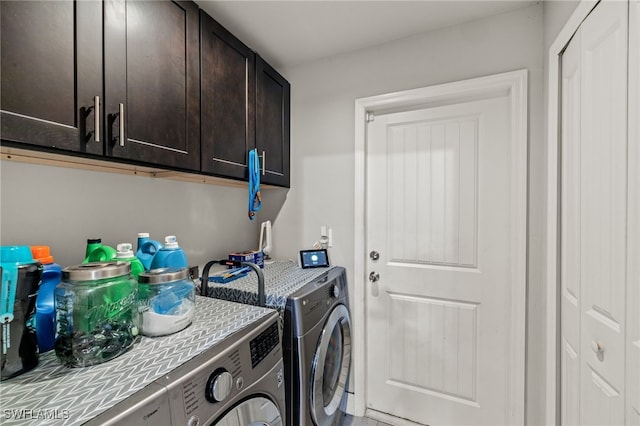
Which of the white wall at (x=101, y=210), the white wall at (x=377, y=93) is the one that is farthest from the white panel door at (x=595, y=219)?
the white wall at (x=101, y=210)

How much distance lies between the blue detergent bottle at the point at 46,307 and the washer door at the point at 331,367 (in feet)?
3.13

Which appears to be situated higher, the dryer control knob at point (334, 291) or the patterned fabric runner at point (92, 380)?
the patterned fabric runner at point (92, 380)

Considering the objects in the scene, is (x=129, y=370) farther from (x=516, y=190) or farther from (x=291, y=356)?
(x=516, y=190)

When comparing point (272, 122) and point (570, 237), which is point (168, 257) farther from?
point (570, 237)

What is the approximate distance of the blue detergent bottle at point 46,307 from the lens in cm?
75

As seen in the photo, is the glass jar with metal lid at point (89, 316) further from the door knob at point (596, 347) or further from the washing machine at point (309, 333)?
the door knob at point (596, 347)

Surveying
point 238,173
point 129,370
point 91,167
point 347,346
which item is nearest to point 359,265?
point 347,346

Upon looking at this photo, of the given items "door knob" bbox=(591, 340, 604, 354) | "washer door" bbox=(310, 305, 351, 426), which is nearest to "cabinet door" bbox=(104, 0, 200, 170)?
"washer door" bbox=(310, 305, 351, 426)

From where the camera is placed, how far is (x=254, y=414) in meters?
0.85

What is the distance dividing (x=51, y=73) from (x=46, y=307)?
67cm

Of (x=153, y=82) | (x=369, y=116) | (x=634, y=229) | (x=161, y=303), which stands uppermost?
(x=369, y=116)

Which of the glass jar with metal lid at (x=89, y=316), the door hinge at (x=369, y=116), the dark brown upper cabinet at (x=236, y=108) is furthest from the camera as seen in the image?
the door hinge at (x=369, y=116)

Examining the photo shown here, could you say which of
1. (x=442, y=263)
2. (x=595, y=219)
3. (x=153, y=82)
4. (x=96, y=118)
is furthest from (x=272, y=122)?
(x=595, y=219)

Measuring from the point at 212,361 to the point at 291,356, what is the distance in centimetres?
52
